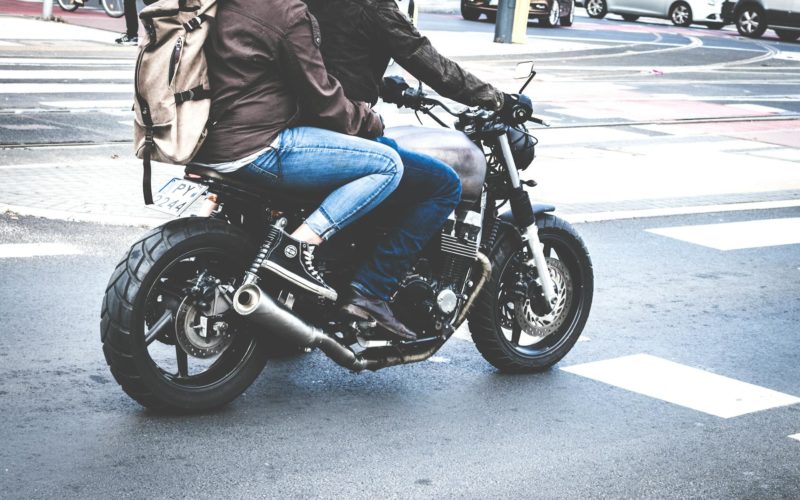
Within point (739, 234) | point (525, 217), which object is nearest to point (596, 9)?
point (739, 234)

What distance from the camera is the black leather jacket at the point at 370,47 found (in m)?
4.56

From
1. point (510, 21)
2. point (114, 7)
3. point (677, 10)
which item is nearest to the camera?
point (114, 7)

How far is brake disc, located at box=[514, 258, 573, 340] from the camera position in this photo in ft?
18.2

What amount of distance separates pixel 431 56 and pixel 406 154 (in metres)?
0.39

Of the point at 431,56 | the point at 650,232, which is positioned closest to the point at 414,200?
the point at 431,56

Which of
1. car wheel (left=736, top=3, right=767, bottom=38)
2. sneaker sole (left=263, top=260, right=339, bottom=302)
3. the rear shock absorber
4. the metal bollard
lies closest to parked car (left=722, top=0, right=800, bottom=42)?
car wheel (left=736, top=3, right=767, bottom=38)

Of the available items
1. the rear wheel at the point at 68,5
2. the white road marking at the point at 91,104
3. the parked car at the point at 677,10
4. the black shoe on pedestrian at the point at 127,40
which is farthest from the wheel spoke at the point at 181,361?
the parked car at the point at 677,10

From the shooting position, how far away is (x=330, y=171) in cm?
458

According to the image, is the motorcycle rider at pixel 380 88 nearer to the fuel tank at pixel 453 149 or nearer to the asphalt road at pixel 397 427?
the fuel tank at pixel 453 149

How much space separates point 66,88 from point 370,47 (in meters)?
10.5

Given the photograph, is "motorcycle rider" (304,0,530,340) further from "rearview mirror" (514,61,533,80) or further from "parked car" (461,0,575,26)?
"parked car" (461,0,575,26)

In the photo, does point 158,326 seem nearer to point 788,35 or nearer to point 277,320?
point 277,320

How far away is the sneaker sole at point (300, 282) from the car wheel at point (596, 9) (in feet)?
116

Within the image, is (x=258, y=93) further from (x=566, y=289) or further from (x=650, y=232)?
(x=650, y=232)
